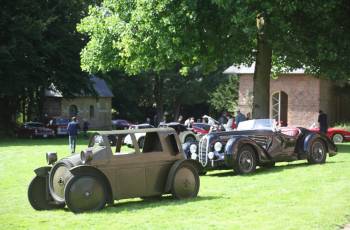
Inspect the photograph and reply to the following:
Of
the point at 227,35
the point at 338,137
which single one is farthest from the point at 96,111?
the point at 227,35

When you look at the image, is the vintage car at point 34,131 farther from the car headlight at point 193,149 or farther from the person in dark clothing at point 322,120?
the car headlight at point 193,149

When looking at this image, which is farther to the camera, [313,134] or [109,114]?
[109,114]

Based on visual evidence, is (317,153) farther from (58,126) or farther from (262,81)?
(58,126)

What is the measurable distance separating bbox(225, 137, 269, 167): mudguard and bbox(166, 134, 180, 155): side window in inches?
173

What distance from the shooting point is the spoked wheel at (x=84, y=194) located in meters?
11.2

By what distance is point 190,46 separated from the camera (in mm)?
26328

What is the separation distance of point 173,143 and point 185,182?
83 cm

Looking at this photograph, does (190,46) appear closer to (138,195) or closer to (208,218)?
(138,195)

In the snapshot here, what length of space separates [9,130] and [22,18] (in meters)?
9.80

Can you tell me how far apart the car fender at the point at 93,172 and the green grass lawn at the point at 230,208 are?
0.90 ft

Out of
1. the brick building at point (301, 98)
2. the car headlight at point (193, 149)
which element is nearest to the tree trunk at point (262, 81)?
the car headlight at point (193, 149)

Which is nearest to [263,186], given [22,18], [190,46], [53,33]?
[190,46]

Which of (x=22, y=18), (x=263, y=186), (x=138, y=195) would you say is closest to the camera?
(x=138, y=195)

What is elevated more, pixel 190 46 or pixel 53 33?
pixel 53 33
